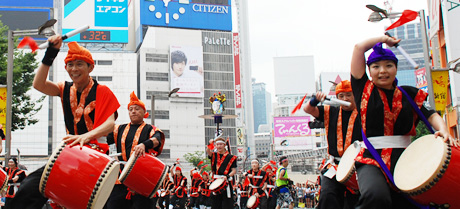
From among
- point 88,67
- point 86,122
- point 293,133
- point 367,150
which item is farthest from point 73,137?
point 293,133

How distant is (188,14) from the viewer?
8388cm

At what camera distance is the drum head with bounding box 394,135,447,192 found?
156 inches

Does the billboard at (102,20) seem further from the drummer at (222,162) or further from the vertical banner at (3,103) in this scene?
the drummer at (222,162)

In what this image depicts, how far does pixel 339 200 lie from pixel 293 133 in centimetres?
6838

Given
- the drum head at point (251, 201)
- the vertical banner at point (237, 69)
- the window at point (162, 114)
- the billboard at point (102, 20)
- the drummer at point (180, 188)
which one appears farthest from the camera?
the vertical banner at point (237, 69)

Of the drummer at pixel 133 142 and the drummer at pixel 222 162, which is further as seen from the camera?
the drummer at pixel 222 162

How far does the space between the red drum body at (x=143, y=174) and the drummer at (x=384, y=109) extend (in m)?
3.13

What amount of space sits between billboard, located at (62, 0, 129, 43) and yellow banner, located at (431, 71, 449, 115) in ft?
220

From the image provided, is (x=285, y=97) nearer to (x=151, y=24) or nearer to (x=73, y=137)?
(x=151, y=24)

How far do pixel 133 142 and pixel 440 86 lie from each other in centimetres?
904

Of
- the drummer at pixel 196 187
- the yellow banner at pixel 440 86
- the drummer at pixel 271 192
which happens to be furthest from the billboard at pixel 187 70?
the yellow banner at pixel 440 86

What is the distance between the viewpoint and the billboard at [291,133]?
73.5 meters

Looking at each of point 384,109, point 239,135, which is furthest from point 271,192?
point 239,135

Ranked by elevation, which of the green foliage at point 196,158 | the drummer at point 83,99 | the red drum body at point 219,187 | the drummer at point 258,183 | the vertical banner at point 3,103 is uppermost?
the vertical banner at point 3,103
